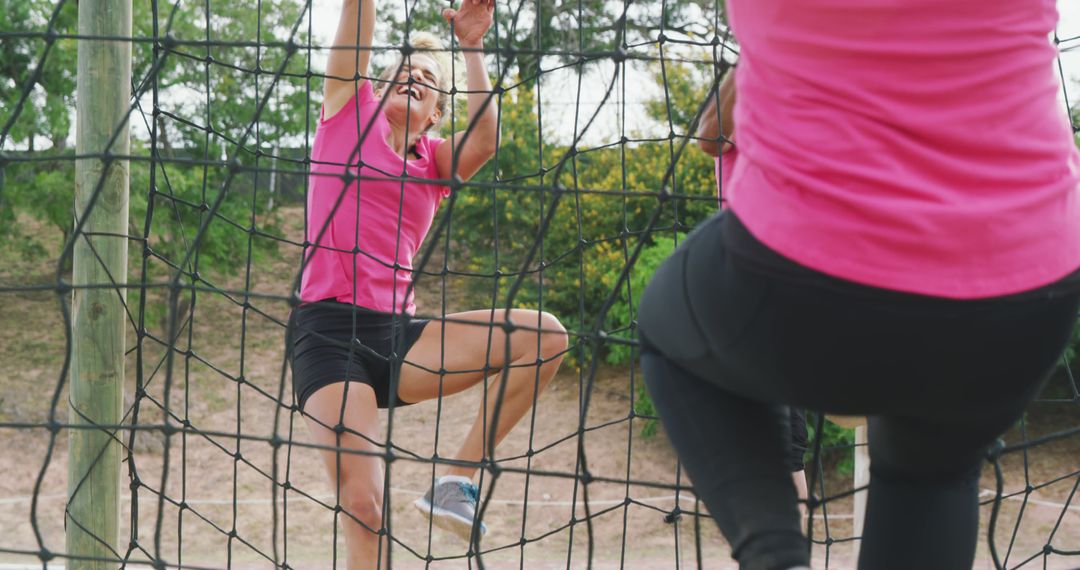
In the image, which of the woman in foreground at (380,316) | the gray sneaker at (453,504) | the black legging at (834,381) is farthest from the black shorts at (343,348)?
the black legging at (834,381)

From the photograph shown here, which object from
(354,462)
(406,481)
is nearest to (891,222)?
(354,462)

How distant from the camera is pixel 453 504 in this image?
6.26ft

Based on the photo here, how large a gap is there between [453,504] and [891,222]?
1315 millimetres

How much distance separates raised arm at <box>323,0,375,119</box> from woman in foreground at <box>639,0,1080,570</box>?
4.00 ft

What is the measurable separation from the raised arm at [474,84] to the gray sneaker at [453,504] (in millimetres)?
582

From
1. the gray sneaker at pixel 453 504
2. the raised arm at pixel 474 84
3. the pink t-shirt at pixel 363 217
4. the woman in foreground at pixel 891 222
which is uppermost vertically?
the raised arm at pixel 474 84

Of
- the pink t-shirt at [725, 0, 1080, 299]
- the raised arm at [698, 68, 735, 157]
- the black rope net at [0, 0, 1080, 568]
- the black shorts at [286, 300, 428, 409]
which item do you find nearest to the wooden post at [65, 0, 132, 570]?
the black shorts at [286, 300, 428, 409]

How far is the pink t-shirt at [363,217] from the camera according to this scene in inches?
79.6

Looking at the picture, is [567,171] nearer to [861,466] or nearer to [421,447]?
[421,447]

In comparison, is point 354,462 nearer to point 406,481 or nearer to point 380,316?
point 380,316

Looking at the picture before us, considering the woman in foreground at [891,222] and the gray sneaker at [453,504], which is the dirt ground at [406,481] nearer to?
the gray sneaker at [453,504]

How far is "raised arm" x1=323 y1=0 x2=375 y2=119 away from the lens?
6.31 feet

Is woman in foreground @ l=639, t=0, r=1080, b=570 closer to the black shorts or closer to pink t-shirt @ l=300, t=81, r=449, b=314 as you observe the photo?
the black shorts

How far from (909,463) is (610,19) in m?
6.32
